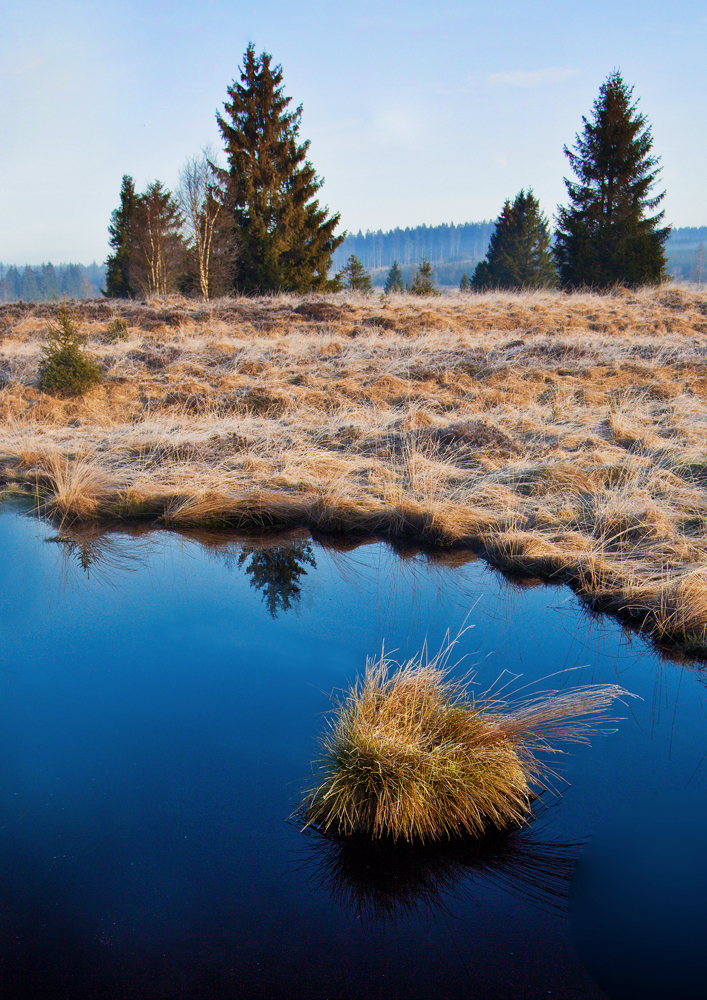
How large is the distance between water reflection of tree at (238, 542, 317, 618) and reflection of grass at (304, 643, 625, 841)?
58.4 inches

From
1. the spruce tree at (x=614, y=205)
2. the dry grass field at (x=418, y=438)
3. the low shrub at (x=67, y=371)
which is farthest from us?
the spruce tree at (x=614, y=205)

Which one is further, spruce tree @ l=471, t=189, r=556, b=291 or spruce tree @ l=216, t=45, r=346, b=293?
spruce tree @ l=471, t=189, r=556, b=291

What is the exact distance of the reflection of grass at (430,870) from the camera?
2.08 m

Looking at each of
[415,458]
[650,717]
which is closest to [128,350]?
[415,458]

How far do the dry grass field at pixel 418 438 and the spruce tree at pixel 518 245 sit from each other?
19320 mm

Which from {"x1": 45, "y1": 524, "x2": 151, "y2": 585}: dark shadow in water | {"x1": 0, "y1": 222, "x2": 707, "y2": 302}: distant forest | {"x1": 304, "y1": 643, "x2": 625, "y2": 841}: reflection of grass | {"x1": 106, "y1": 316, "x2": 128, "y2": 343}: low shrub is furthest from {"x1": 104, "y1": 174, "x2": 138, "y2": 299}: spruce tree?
{"x1": 0, "y1": 222, "x2": 707, "y2": 302}: distant forest

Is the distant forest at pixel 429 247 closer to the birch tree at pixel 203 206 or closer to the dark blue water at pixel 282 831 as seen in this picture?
the birch tree at pixel 203 206

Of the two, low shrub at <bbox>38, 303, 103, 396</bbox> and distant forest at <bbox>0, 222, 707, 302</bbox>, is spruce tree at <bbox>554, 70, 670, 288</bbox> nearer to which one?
low shrub at <bbox>38, 303, 103, 396</bbox>

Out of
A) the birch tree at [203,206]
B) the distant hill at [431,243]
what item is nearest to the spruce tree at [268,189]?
the birch tree at [203,206]

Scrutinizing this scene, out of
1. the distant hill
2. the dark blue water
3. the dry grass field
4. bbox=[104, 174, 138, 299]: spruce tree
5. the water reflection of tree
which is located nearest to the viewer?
the dark blue water

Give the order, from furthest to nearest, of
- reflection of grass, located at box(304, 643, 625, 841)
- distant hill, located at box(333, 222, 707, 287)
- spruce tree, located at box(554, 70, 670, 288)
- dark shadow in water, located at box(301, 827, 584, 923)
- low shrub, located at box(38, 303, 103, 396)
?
distant hill, located at box(333, 222, 707, 287) < spruce tree, located at box(554, 70, 670, 288) < low shrub, located at box(38, 303, 103, 396) < reflection of grass, located at box(304, 643, 625, 841) < dark shadow in water, located at box(301, 827, 584, 923)

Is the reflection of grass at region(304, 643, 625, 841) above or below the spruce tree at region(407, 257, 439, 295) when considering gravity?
below

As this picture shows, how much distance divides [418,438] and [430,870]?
547 cm

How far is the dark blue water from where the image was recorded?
1873 mm
